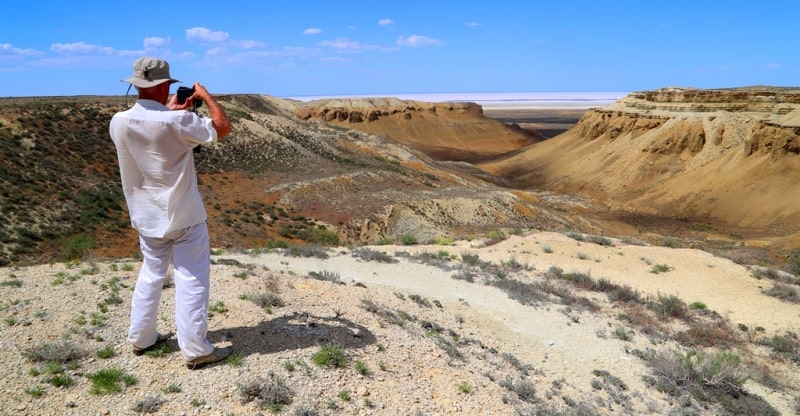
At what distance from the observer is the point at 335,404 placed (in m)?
4.76

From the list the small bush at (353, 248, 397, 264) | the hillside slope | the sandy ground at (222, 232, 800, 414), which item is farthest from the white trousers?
the hillside slope

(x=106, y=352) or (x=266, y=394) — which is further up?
(x=106, y=352)

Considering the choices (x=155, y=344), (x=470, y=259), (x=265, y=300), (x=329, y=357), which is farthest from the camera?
(x=470, y=259)

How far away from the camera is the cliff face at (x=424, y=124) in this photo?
87.8 meters

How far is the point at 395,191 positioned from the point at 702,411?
23.5m

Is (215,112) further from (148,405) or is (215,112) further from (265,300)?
(265,300)

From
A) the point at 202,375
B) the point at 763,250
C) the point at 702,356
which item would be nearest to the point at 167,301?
the point at 202,375

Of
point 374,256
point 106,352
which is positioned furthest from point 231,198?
point 106,352

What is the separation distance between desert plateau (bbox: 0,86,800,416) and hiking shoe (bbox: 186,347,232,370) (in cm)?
8

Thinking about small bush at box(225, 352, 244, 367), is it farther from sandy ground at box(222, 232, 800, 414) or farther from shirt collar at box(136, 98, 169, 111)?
sandy ground at box(222, 232, 800, 414)

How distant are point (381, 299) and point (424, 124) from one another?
294ft

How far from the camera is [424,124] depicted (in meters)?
96.6

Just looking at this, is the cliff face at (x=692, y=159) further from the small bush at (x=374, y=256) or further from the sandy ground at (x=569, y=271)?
the small bush at (x=374, y=256)

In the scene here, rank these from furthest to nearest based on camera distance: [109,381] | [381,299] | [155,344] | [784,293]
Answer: [784,293]
[381,299]
[155,344]
[109,381]
